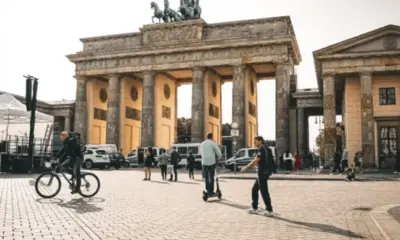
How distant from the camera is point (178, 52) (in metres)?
48.1

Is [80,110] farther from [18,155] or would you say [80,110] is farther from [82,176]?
[82,176]

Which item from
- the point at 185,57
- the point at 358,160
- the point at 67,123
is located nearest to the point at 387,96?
the point at 358,160

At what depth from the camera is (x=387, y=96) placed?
34.8 meters

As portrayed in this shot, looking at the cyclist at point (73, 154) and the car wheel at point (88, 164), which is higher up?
the cyclist at point (73, 154)

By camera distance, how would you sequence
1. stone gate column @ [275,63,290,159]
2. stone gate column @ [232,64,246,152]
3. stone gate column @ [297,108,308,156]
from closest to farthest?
stone gate column @ [275,63,290,159], stone gate column @ [232,64,246,152], stone gate column @ [297,108,308,156]

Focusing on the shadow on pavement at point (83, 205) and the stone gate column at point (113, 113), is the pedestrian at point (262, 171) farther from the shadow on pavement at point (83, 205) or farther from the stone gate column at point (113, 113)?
the stone gate column at point (113, 113)

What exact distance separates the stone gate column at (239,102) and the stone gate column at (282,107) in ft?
11.1

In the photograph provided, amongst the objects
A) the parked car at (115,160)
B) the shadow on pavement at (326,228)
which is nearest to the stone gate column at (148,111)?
the parked car at (115,160)

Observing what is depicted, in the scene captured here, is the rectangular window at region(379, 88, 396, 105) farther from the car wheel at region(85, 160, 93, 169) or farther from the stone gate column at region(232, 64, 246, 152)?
the car wheel at region(85, 160, 93, 169)

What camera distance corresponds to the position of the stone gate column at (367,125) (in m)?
33.2

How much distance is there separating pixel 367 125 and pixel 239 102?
1479 centimetres

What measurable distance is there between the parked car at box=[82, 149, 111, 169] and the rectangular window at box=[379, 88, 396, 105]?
22444mm

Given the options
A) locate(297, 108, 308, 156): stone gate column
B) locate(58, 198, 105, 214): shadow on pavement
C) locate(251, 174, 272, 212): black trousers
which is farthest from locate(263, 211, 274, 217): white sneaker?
locate(297, 108, 308, 156): stone gate column

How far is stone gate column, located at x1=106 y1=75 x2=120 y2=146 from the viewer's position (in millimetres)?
50438
